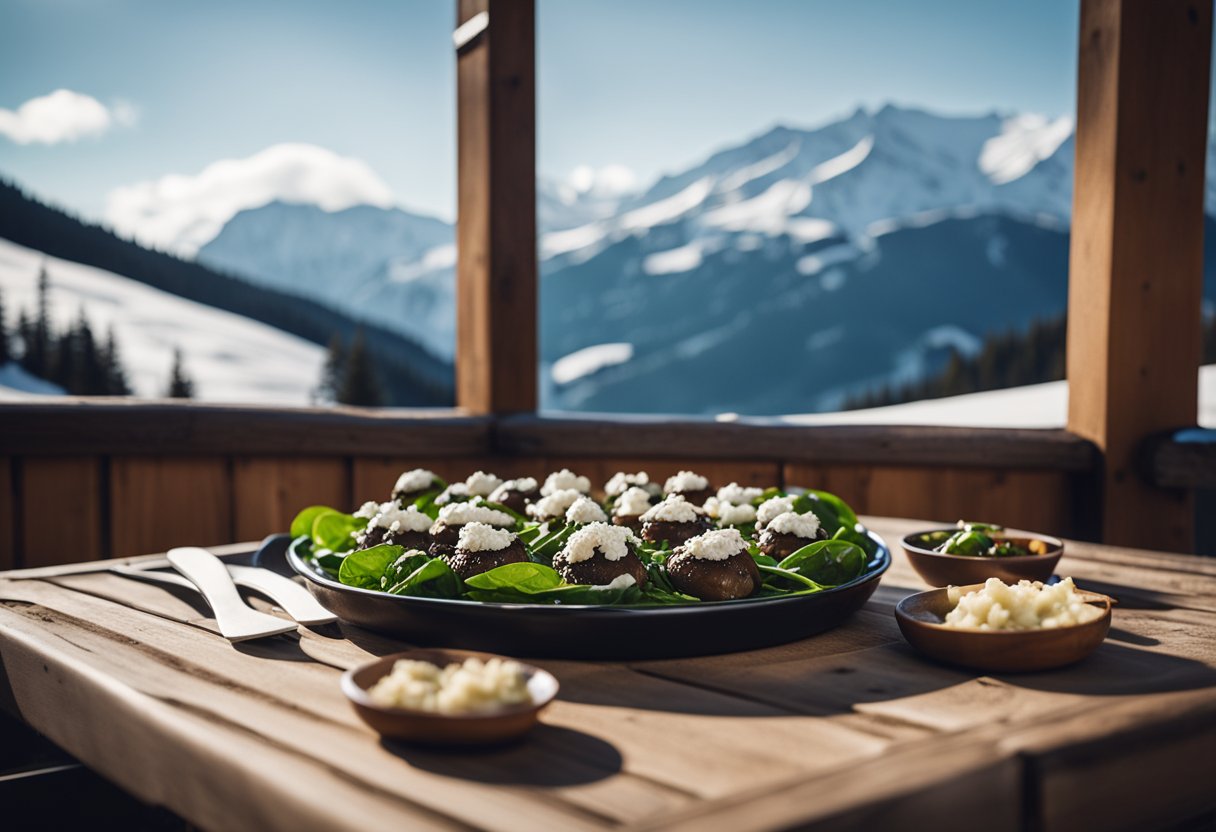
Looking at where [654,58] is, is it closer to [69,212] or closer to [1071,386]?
[69,212]

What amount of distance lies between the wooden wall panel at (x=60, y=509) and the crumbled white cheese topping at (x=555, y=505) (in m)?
1.95

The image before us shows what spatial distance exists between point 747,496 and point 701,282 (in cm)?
3647

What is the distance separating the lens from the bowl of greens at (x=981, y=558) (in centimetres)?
134

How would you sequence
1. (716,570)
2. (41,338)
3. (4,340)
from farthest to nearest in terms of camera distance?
(41,338)
(4,340)
(716,570)

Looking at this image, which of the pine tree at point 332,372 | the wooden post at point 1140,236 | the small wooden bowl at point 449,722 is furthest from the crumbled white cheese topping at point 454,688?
the pine tree at point 332,372

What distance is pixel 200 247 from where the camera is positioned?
4.43 metres

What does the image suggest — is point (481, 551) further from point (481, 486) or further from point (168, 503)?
point (168, 503)

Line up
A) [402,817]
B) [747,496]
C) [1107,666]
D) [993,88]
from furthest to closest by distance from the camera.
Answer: [993,88]
[747,496]
[1107,666]
[402,817]

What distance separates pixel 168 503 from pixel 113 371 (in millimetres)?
877

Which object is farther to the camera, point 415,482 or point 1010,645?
point 415,482

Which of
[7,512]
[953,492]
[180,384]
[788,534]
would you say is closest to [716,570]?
[788,534]

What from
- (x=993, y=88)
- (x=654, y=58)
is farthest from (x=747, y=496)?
(x=993, y=88)

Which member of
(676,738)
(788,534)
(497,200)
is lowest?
(676,738)

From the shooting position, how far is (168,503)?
2.84 metres
